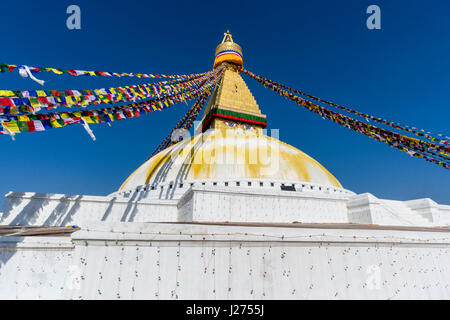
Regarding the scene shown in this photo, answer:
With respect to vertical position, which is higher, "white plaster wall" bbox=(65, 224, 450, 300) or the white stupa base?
the white stupa base

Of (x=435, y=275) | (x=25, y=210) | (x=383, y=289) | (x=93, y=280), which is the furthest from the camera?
(x=25, y=210)

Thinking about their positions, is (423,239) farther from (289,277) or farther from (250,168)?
(250,168)

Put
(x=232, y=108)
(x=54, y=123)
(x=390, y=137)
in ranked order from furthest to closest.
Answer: (x=232, y=108)
(x=390, y=137)
(x=54, y=123)

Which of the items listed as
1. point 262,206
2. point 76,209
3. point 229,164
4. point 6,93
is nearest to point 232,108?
point 229,164

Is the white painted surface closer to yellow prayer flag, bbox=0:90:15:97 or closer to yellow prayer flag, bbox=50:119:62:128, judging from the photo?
yellow prayer flag, bbox=50:119:62:128

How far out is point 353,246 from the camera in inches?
160

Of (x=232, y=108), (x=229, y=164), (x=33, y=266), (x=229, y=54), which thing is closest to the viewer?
(x=33, y=266)

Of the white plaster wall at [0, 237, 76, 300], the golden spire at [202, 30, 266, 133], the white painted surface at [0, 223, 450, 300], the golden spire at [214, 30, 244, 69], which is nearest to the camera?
the white painted surface at [0, 223, 450, 300]

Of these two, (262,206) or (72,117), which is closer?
(72,117)

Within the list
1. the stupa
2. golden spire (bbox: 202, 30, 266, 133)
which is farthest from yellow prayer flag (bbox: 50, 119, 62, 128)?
golden spire (bbox: 202, 30, 266, 133)

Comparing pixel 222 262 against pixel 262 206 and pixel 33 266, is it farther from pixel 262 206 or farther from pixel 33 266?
pixel 262 206

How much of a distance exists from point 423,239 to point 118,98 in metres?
7.86

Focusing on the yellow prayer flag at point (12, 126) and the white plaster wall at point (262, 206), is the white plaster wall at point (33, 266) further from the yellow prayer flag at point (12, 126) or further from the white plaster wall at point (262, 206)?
the white plaster wall at point (262, 206)


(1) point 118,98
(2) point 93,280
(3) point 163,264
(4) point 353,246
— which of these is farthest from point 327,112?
(2) point 93,280
